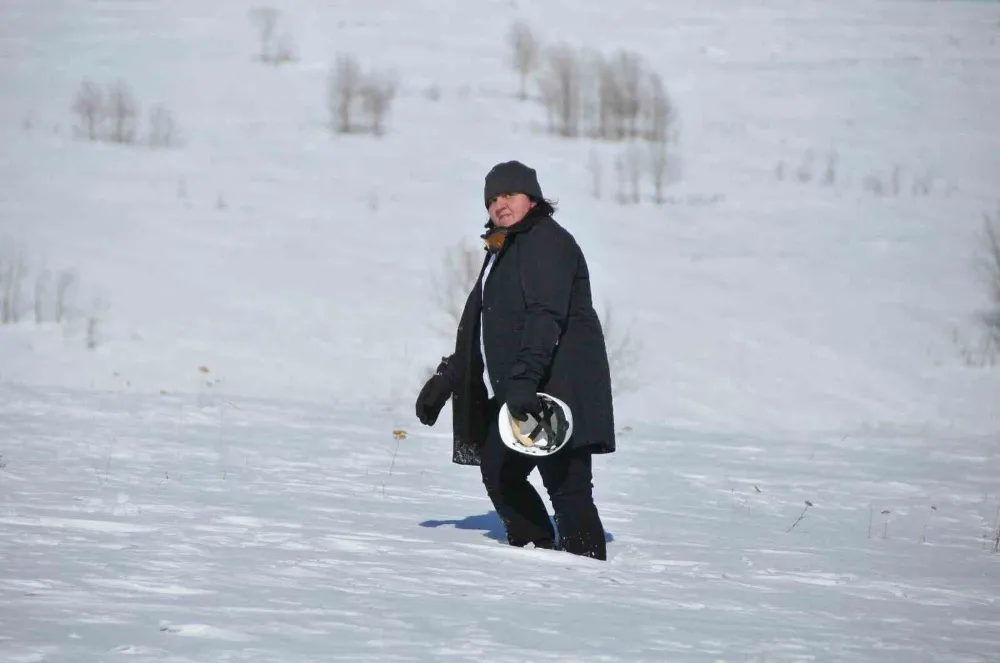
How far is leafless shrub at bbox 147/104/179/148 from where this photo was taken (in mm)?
22766

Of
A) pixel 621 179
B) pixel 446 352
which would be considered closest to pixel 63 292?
pixel 446 352

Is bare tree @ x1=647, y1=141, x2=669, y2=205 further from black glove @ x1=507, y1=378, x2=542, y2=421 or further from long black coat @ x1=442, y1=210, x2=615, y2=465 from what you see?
black glove @ x1=507, y1=378, x2=542, y2=421

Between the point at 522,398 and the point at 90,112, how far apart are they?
69.3 feet

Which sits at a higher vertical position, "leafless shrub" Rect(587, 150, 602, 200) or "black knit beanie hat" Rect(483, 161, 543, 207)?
"black knit beanie hat" Rect(483, 161, 543, 207)

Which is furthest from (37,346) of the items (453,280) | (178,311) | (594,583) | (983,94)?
(983,94)

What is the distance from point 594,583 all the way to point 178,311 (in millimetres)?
11041

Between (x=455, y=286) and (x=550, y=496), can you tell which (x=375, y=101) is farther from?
(x=550, y=496)

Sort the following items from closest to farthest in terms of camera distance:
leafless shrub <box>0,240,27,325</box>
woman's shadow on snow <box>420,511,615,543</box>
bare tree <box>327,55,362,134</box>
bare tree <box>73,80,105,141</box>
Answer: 1. woman's shadow on snow <box>420,511,615,543</box>
2. leafless shrub <box>0,240,27,325</box>
3. bare tree <box>73,80,105,141</box>
4. bare tree <box>327,55,362,134</box>

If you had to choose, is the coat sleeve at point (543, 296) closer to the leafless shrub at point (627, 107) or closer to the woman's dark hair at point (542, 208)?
the woman's dark hair at point (542, 208)

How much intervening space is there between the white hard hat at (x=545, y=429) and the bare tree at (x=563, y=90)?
21832 mm

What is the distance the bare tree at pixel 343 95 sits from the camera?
82.8ft

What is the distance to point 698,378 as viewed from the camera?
1314 centimetres

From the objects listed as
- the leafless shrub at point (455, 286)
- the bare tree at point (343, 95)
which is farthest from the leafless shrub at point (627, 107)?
the leafless shrub at point (455, 286)

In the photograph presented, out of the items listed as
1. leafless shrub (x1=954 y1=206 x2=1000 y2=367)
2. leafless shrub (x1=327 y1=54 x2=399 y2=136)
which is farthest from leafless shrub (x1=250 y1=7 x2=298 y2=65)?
leafless shrub (x1=954 y1=206 x2=1000 y2=367)
